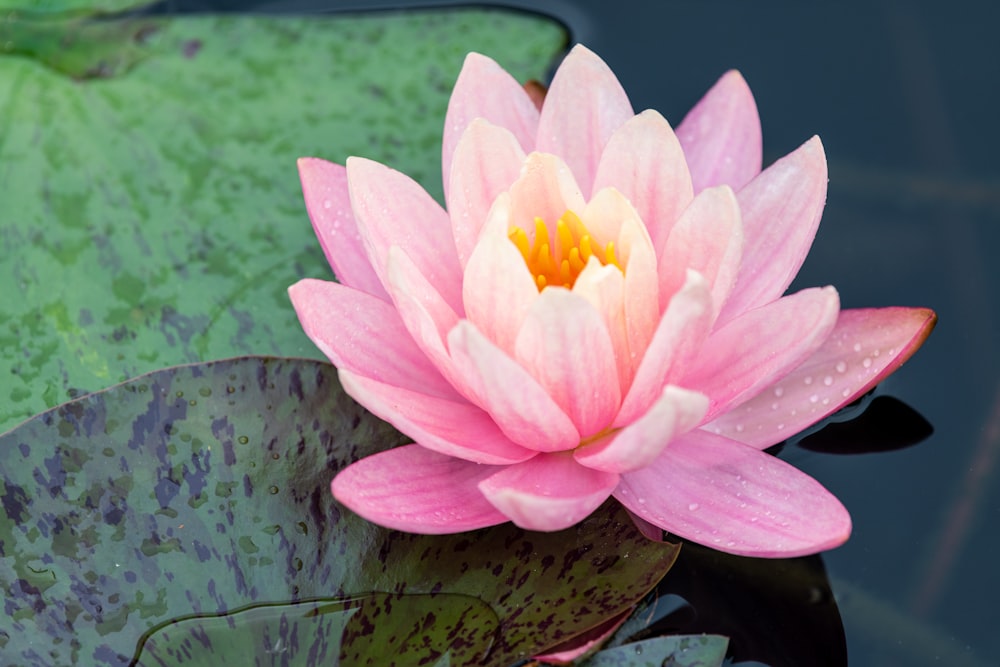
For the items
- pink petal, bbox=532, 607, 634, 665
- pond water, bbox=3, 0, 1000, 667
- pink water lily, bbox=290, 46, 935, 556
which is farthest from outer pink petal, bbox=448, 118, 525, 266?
pond water, bbox=3, 0, 1000, 667

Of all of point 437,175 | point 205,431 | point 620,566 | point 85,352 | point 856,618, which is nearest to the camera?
point 620,566

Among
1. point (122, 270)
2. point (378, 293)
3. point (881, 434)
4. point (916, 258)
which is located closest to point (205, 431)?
point (378, 293)

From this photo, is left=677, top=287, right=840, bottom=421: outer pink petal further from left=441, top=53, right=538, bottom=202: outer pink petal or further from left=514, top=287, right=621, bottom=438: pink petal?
left=441, top=53, right=538, bottom=202: outer pink petal

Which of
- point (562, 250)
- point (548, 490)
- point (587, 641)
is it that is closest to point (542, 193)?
point (562, 250)

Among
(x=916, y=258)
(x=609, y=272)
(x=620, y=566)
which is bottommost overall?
(x=620, y=566)

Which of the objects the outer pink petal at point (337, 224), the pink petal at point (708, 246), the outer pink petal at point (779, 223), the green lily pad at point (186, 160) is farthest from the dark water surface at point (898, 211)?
the outer pink petal at point (337, 224)

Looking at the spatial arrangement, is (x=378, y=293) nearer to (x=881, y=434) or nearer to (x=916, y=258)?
(x=881, y=434)

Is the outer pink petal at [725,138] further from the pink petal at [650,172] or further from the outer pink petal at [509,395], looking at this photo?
the outer pink petal at [509,395]

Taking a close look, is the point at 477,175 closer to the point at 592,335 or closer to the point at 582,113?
the point at 582,113
